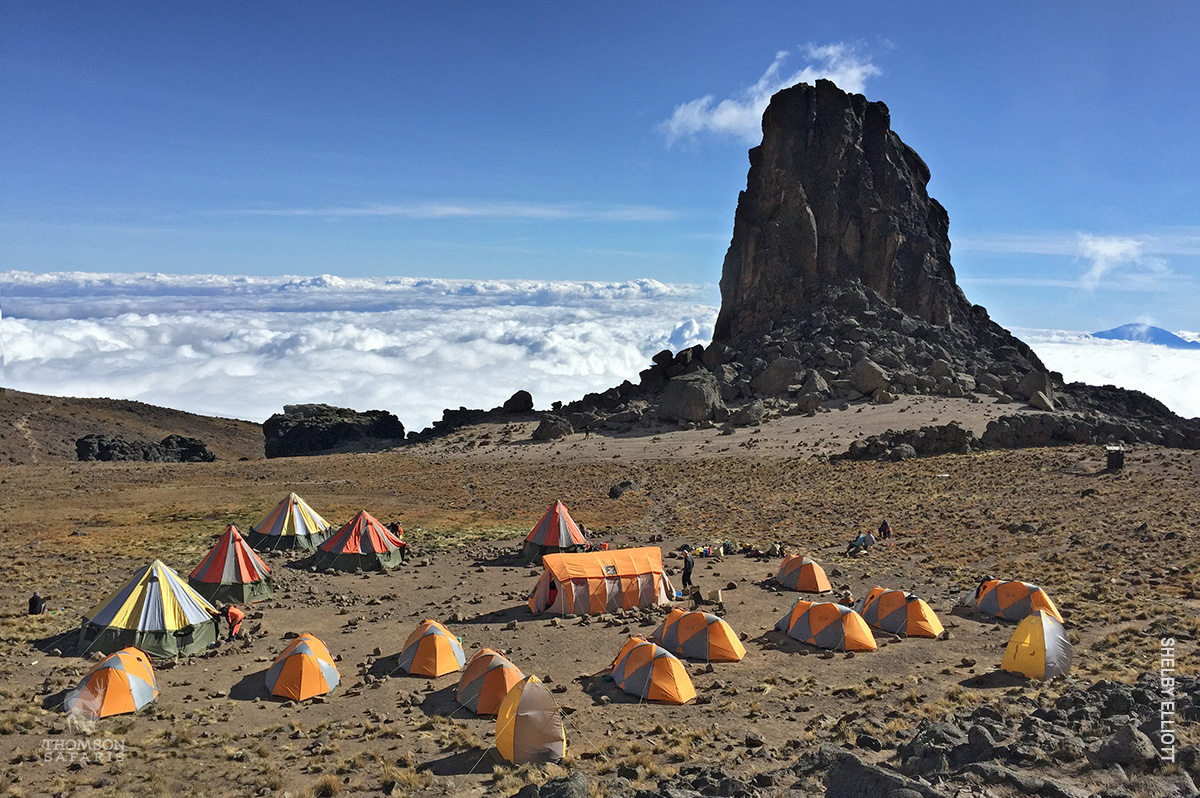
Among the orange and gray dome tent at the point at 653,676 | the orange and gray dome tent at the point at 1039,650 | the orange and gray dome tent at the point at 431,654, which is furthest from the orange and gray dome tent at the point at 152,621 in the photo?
the orange and gray dome tent at the point at 1039,650

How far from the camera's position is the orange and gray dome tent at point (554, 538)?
30.9 metres

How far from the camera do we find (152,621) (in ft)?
64.5

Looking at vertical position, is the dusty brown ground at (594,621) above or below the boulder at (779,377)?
below

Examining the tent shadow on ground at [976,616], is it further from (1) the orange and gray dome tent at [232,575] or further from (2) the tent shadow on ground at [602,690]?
(1) the orange and gray dome tent at [232,575]

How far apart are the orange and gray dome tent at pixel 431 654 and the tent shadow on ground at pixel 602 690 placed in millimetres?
2999

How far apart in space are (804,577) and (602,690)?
11.0m

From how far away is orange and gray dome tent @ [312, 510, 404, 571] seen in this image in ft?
97.2

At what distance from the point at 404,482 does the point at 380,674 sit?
39295mm

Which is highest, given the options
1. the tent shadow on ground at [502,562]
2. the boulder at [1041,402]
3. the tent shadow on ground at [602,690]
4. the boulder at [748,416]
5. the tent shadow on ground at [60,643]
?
the boulder at [1041,402]

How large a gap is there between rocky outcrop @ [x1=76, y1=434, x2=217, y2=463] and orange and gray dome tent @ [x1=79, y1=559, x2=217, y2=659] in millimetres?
67205

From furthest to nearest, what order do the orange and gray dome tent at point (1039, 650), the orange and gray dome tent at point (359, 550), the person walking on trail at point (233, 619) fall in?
the orange and gray dome tent at point (359, 550)
the person walking on trail at point (233, 619)
the orange and gray dome tent at point (1039, 650)

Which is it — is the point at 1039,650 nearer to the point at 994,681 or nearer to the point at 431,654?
the point at 994,681

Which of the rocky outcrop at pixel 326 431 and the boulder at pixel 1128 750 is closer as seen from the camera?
the boulder at pixel 1128 750

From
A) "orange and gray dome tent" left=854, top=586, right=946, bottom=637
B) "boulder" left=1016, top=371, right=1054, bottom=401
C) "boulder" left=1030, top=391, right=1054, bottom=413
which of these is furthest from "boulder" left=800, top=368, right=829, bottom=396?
"orange and gray dome tent" left=854, top=586, right=946, bottom=637
